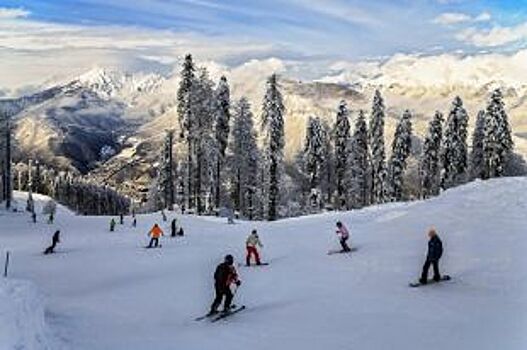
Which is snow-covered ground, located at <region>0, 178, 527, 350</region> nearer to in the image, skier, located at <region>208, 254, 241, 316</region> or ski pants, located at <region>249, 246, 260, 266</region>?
skier, located at <region>208, 254, 241, 316</region>

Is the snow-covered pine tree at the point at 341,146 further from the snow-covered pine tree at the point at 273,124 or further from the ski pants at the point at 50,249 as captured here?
the ski pants at the point at 50,249

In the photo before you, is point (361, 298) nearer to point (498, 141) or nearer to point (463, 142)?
point (498, 141)

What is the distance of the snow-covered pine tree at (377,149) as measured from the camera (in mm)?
86688

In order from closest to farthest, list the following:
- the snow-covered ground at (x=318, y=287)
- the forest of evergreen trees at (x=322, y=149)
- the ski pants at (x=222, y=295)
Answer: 1. the snow-covered ground at (x=318, y=287)
2. the ski pants at (x=222, y=295)
3. the forest of evergreen trees at (x=322, y=149)

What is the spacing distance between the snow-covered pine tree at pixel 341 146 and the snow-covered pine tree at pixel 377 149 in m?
3.89

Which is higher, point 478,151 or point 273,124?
point 273,124

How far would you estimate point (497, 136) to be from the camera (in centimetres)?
7531

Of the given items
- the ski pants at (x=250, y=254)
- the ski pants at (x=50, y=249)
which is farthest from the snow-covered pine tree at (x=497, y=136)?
the ski pants at (x=50, y=249)

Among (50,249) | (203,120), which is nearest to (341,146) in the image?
(203,120)

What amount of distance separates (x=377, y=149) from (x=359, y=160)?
2.69 meters

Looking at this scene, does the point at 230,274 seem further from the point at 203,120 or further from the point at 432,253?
the point at 203,120

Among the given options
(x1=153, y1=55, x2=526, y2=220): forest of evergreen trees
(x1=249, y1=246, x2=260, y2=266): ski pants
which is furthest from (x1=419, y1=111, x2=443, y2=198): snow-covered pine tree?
(x1=249, y1=246, x2=260, y2=266): ski pants

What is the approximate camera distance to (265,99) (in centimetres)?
7419

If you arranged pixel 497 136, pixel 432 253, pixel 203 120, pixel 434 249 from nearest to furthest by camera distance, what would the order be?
1. pixel 434 249
2. pixel 432 253
3. pixel 203 120
4. pixel 497 136
